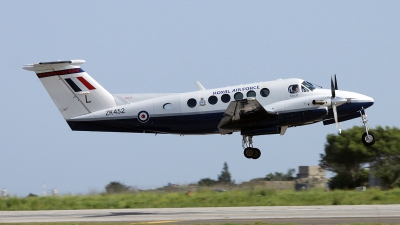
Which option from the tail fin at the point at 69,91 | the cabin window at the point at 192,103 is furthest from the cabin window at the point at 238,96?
the tail fin at the point at 69,91

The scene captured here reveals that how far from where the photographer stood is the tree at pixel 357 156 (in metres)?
51.8

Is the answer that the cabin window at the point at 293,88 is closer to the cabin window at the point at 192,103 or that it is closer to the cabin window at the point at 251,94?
the cabin window at the point at 251,94

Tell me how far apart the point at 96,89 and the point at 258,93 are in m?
8.00

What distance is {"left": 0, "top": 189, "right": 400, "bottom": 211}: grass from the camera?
32.7 m

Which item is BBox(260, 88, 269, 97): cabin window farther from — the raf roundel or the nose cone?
the raf roundel

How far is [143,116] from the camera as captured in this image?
29.4 metres

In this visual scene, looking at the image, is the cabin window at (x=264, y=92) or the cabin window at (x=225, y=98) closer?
the cabin window at (x=264, y=92)

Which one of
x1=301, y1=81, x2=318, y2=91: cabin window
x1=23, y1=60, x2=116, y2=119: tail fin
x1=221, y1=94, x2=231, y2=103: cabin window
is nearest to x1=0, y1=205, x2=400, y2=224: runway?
x1=221, y1=94, x2=231, y2=103: cabin window

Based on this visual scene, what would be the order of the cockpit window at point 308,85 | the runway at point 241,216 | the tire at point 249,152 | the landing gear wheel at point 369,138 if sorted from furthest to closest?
the tire at point 249,152
the landing gear wheel at point 369,138
the cockpit window at point 308,85
the runway at point 241,216

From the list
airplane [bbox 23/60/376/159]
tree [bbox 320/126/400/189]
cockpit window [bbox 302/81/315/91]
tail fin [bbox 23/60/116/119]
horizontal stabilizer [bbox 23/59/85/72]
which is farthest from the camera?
A: tree [bbox 320/126/400/189]

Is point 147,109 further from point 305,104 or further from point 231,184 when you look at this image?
point 231,184

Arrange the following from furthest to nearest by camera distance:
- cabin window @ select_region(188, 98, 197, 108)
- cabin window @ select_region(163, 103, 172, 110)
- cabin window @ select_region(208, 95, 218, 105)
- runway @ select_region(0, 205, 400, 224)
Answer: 1. cabin window @ select_region(163, 103, 172, 110)
2. cabin window @ select_region(188, 98, 197, 108)
3. cabin window @ select_region(208, 95, 218, 105)
4. runway @ select_region(0, 205, 400, 224)

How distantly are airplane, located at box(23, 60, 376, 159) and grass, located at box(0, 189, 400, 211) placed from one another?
499 centimetres

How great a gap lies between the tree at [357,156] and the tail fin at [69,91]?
1013 inches
